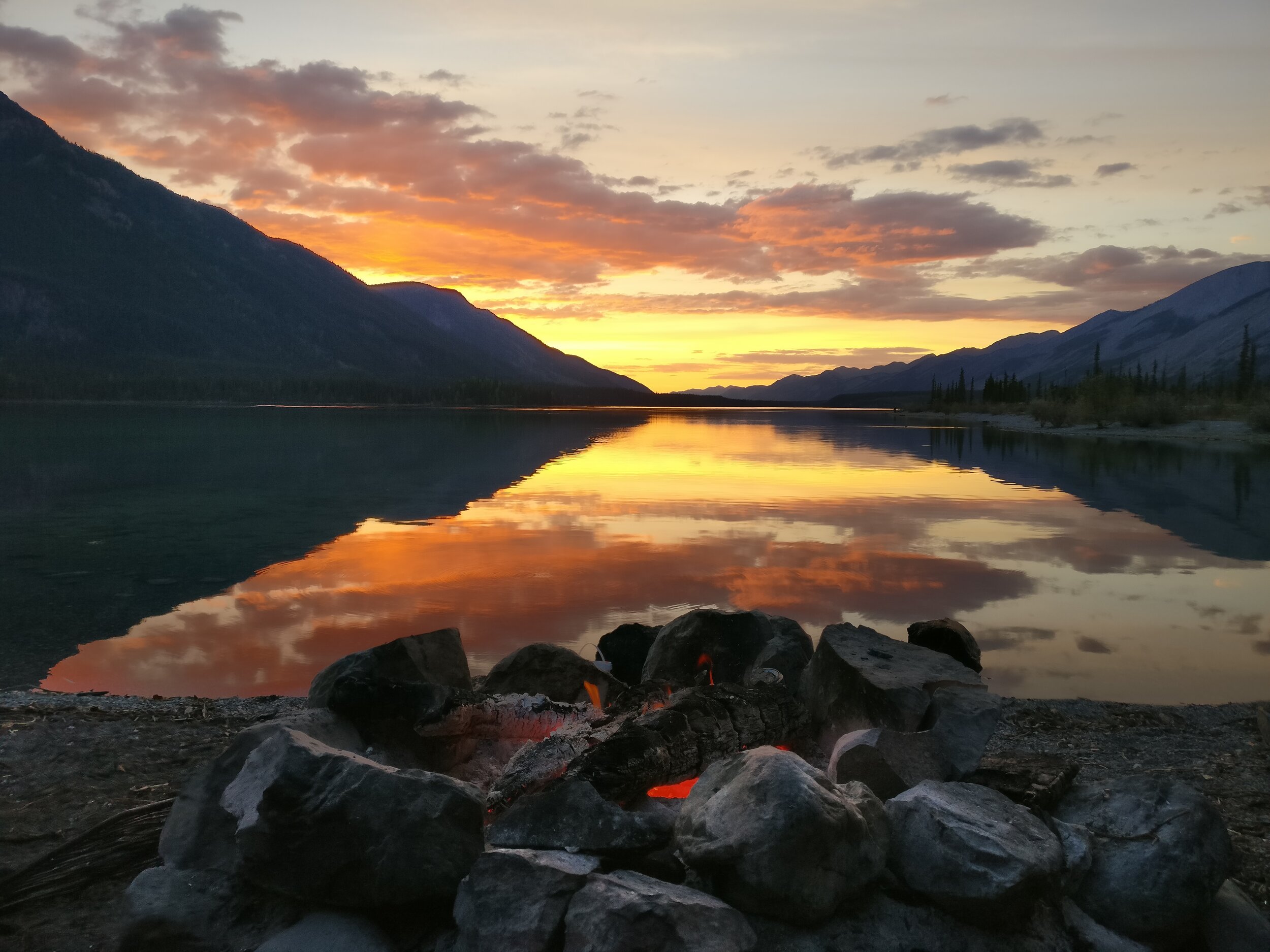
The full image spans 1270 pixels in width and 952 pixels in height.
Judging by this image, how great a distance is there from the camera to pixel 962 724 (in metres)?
5.83

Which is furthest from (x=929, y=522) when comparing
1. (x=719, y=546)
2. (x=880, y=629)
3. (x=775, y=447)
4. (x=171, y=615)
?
(x=775, y=447)

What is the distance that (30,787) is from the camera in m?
5.95

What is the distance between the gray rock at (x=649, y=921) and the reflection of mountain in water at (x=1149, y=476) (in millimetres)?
16876

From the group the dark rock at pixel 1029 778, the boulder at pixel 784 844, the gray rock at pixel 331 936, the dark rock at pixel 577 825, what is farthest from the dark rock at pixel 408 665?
the dark rock at pixel 1029 778

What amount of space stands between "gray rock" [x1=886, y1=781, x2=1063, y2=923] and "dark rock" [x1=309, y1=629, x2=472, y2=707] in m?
3.29

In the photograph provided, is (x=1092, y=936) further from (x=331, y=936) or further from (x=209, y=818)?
(x=209, y=818)

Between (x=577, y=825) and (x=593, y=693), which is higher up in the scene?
(x=577, y=825)

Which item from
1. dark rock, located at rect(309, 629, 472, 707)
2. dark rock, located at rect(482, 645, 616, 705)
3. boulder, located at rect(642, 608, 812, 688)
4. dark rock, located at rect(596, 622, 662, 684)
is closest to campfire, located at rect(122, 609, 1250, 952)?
dark rock, located at rect(309, 629, 472, 707)

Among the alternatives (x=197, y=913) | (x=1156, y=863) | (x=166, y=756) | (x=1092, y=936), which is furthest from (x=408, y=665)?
(x=1156, y=863)

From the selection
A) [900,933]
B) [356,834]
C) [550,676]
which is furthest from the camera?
[550,676]

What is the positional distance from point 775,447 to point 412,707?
147 feet

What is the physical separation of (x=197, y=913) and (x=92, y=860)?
1.09 metres

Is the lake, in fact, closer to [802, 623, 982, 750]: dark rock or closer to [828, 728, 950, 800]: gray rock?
[802, 623, 982, 750]: dark rock

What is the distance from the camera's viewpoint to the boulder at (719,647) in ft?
25.7
